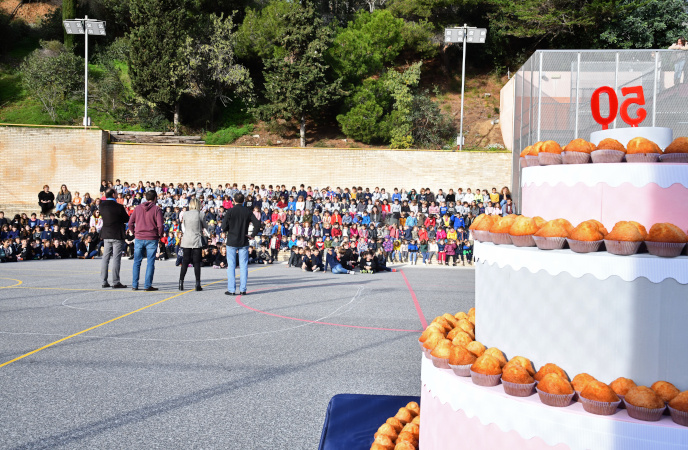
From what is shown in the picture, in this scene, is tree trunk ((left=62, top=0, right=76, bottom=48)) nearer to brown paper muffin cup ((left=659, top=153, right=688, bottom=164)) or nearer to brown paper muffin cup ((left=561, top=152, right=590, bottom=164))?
brown paper muffin cup ((left=561, top=152, right=590, bottom=164))

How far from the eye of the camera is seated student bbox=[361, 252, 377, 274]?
55.5 feet

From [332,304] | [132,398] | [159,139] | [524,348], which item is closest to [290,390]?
[132,398]

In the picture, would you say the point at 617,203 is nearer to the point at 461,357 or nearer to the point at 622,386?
the point at 622,386

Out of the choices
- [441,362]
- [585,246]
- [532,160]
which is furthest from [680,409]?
[532,160]

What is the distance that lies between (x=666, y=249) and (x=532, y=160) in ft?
3.63

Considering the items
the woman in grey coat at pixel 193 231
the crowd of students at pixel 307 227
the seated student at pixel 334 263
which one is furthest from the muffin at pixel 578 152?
the crowd of students at pixel 307 227

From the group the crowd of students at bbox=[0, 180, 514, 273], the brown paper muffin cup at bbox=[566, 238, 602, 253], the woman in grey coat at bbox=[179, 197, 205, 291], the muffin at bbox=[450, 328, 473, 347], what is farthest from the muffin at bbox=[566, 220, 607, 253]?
the crowd of students at bbox=[0, 180, 514, 273]

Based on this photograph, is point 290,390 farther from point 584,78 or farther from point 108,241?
point 584,78

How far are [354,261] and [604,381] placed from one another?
15554mm

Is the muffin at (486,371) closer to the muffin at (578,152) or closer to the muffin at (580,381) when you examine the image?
the muffin at (580,381)

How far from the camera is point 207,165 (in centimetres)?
3058

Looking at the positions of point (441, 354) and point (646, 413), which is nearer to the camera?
point (646, 413)

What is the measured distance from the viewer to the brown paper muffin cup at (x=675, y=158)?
2662 mm

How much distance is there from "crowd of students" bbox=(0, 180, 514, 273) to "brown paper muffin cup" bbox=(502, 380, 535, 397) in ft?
47.9
